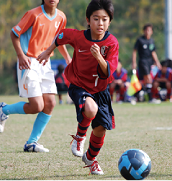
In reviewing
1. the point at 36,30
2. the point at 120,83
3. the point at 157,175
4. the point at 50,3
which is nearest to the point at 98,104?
the point at 157,175

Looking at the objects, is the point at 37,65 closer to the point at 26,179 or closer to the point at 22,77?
the point at 22,77

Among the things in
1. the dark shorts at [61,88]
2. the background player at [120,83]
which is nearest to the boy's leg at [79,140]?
the background player at [120,83]

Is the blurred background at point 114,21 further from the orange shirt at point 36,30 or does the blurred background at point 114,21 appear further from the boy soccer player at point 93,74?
the boy soccer player at point 93,74

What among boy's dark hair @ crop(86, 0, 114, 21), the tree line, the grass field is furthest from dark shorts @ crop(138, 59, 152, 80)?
the tree line

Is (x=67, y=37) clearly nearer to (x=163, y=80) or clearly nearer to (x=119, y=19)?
(x=163, y=80)

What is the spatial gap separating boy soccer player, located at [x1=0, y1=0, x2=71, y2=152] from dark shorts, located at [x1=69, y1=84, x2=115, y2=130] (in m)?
0.98

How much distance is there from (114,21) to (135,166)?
85.1 ft

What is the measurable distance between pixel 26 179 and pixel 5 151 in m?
1.34

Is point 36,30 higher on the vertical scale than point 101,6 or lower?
lower

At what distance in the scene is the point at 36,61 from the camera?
4.30m

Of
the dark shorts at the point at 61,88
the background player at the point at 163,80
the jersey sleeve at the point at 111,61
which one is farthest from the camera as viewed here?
the dark shorts at the point at 61,88

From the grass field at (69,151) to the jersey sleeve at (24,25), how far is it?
1479 mm

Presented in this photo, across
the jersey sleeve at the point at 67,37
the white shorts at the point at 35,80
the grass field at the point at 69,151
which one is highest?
the jersey sleeve at the point at 67,37

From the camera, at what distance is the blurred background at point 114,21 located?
26.4 m
